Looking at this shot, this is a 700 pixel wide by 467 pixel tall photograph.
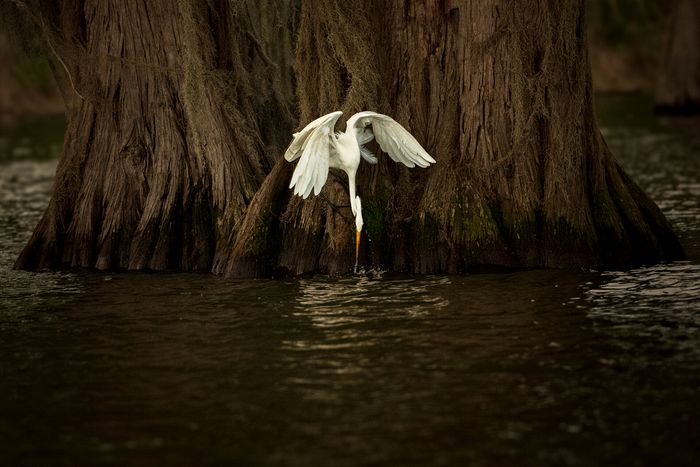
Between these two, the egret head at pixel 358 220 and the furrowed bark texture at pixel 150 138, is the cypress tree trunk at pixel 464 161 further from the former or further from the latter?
the furrowed bark texture at pixel 150 138

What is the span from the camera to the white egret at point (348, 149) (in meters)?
11.3

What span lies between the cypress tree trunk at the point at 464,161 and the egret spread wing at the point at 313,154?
0.64 m

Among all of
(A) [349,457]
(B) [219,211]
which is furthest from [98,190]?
(A) [349,457]

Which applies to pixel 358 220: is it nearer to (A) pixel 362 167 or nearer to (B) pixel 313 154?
(B) pixel 313 154

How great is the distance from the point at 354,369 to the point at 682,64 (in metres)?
28.3

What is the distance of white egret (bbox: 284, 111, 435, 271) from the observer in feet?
37.0

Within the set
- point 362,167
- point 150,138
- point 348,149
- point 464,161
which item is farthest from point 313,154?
point 150,138

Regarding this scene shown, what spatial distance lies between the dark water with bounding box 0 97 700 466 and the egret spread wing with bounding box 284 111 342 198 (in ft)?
3.12

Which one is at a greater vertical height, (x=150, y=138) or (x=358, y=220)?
(x=150, y=138)

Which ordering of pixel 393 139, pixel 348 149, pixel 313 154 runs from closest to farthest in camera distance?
pixel 313 154 < pixel 348 149 < pixel 393 139

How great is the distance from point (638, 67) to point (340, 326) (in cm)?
4435

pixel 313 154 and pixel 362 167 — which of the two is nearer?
pixel 313 154

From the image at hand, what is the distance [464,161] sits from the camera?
11898 millimetres

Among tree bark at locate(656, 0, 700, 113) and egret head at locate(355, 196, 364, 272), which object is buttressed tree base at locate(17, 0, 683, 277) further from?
tree bark at locate(656, 0, 700, 113)
